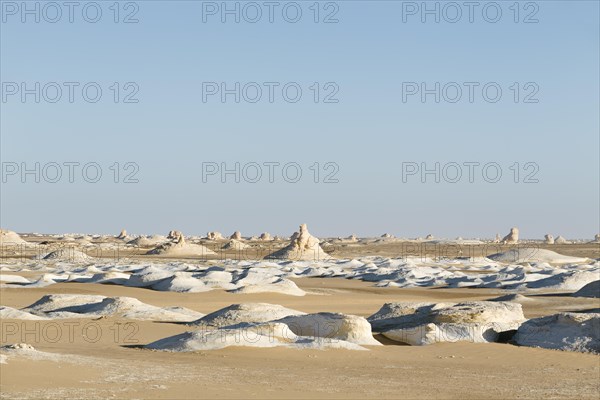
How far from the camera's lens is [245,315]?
59.0ft

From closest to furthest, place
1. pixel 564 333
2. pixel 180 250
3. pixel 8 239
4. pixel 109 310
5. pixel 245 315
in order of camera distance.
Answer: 1. pixel 564 333
2. pixel 245 315
3. pixel 109 310
4. pixel 180 250
5. pixel 8 239

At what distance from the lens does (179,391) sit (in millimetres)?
9586

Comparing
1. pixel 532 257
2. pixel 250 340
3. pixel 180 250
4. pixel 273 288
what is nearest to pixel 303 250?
pixel 180 250

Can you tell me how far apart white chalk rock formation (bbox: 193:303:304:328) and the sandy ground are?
0.60m

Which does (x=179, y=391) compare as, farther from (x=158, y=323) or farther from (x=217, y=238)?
(x=217, y=238)

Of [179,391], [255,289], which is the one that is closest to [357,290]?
[255,289]

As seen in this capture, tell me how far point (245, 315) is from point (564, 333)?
597 centimetres

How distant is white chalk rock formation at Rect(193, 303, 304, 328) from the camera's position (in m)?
17.7

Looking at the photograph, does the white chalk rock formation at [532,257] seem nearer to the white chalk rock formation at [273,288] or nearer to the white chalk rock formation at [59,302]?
the white chalk rock formation at [273,288]

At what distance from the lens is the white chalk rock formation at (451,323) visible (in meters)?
15.8

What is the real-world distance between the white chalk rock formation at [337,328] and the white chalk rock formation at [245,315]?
2.28 m

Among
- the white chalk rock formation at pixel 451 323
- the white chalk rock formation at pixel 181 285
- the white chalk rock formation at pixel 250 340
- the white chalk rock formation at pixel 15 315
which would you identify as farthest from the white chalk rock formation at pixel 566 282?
the white chalk rock formation at pixel 250 340

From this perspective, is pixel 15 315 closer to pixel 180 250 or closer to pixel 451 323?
pixel 451 323

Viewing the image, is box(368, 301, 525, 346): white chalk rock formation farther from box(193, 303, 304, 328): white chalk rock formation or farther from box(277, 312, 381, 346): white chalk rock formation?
box(193, 303, 304, 328): white chalk rock formation
